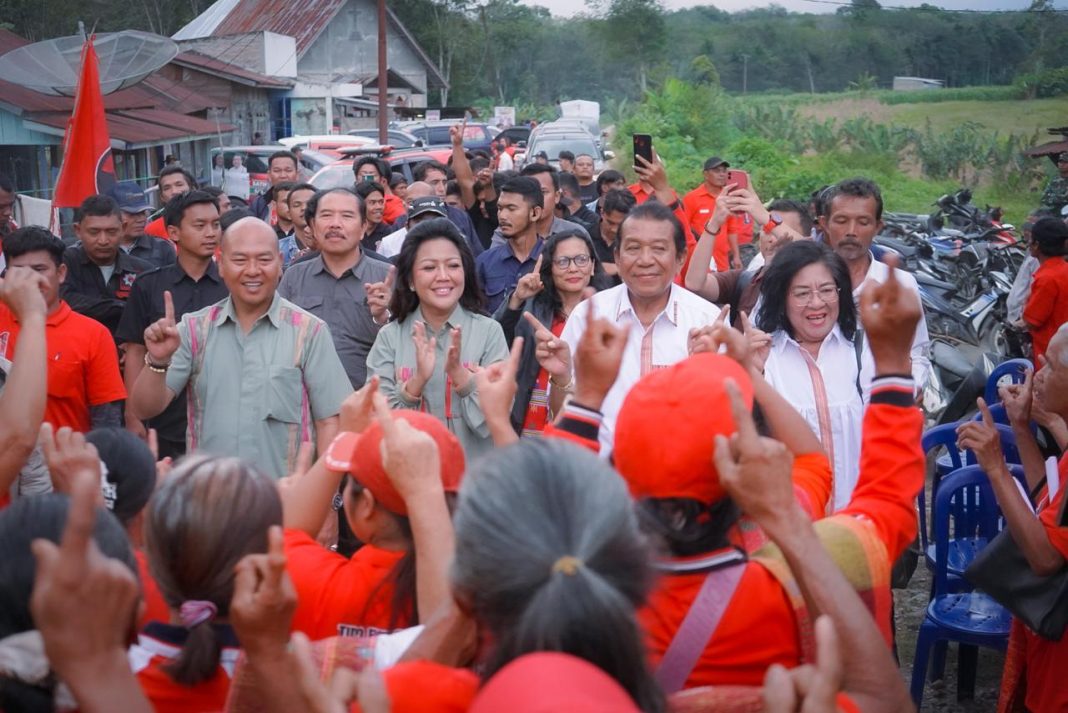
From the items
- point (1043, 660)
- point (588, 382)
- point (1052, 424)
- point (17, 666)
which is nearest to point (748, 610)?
point (588, 382)

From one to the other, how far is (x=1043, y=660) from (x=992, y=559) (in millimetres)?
296

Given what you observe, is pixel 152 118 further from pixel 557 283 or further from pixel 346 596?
pixel 346 596

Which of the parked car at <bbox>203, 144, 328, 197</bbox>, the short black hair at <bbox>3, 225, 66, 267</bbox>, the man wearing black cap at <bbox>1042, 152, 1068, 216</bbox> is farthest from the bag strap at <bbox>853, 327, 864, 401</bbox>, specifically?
the parked car at <bbox>203, 144, 328, 197</bbox>

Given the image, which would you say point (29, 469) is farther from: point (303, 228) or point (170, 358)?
point (303, 228)

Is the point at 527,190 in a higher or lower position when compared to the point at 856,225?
higher

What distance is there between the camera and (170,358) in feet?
14.1

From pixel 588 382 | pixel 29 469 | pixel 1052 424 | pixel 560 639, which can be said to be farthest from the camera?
pixel 29 469

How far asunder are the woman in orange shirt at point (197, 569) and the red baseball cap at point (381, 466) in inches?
10.1

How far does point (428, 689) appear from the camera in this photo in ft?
5.81

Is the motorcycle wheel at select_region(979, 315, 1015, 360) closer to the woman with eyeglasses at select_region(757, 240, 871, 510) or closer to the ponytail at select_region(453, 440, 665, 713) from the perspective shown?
the woman with eyeglasses at select_region(757, 240, 871, 510)

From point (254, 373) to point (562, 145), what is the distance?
19896mm

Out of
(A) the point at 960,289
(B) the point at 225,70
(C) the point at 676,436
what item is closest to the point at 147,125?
(B) the point at 225,70

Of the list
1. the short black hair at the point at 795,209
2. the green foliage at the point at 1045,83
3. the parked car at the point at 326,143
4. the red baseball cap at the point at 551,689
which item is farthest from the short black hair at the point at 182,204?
the green foliage at the point at 1045,83

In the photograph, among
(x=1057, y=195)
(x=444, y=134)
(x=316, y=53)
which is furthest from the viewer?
(x=316, y=53)
